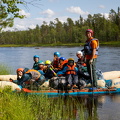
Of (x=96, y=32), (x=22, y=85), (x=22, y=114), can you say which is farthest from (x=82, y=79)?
(x=96, y=32)

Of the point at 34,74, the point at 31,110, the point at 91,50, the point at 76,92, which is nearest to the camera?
the point at 31,110

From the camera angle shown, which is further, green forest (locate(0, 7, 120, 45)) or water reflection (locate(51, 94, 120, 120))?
green forest (locate(0, 7, 120, 45))

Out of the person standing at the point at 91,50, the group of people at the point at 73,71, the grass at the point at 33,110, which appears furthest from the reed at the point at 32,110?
the person standing at the point at 91,50

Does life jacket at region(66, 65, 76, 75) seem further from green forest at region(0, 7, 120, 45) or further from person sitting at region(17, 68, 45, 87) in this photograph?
green forest at region(0, 7, 120, 45)

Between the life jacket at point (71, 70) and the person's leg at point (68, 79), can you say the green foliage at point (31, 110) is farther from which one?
the life jacket at point (71, 70)

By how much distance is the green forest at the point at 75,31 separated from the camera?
82875mm

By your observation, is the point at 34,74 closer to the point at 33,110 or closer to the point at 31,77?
the point at 31,77

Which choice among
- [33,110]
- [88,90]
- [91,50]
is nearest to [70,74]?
[88,90]

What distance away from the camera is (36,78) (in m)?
9.73

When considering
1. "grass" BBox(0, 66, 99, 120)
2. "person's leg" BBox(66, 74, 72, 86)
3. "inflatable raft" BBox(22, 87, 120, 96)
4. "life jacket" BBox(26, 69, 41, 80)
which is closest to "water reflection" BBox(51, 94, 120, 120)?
"grass" BBox(0, 66, 99, 120)

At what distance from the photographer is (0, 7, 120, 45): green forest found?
272 feet

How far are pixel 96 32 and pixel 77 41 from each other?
844 cm

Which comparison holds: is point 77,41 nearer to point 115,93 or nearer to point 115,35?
point 115,35

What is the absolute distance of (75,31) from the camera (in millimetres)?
96125
